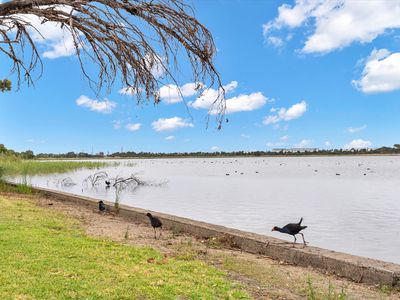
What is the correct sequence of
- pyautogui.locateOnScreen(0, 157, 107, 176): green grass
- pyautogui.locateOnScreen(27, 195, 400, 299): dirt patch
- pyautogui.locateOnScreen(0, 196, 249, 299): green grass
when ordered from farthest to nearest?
pyautogui.locateOnScreen(0, 157, 107, 176): green grass < pyautogui.locateOnScreen(27, 195, 400, 299): dirt patch < pyautogui.locateOnScreen(0, 196, 249, 299): green grass

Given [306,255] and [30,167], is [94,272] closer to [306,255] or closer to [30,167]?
[306,255]

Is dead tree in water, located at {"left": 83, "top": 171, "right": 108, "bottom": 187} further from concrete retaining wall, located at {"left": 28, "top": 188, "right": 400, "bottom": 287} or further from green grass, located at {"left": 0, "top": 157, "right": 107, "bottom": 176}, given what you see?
concrete retaining wall, located at {"left": 28, "top": 188, "right": 400, "bottom": 287}

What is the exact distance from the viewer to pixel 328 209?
19.5 metres

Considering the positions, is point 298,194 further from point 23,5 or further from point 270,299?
point 23,5

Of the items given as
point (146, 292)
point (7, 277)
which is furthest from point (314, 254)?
point (7, 277)

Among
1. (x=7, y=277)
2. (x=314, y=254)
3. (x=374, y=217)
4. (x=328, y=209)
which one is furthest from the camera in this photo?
(x=328, y=209)

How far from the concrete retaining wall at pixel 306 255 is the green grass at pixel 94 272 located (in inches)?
60.6

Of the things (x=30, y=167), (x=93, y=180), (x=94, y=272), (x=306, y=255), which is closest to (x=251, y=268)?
(x=306, y=255)

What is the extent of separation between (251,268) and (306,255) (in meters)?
1.03

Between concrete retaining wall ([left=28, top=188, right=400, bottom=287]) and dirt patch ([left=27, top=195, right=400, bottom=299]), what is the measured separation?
6.3 inches

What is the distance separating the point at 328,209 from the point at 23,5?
17.5m

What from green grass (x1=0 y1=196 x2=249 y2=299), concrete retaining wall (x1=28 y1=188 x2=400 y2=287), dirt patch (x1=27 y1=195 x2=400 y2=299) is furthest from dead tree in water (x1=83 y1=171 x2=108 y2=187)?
green grass (x1=0 y1=196 x2=249 y2=299)

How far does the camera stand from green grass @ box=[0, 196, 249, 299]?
191 inches

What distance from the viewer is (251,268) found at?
6348 millimetres
